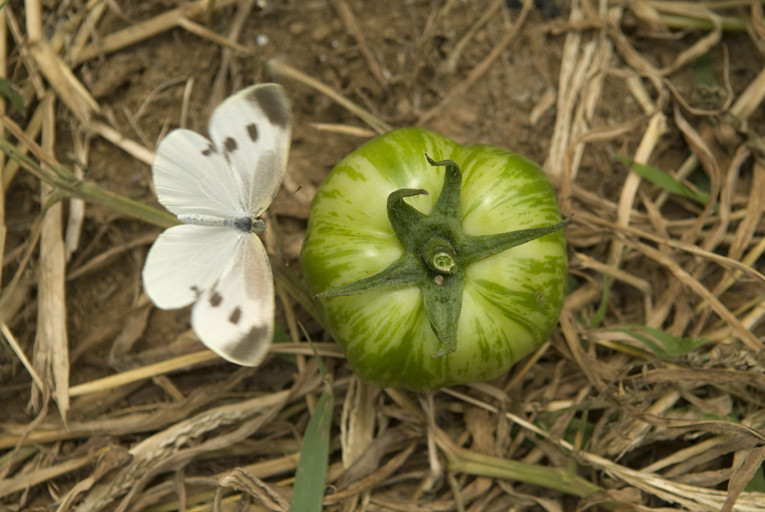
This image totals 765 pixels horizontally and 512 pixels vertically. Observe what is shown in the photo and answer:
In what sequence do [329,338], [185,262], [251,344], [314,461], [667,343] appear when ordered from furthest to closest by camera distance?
1. [329,338]
2. [667,343]
3. [314,461]
4. [185,262]
5. [251,344]

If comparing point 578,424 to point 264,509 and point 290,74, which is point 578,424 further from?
point 290,74

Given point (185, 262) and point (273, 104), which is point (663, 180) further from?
point (185, 262)

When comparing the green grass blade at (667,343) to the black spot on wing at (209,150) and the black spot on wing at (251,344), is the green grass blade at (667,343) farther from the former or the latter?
the black spot on wing at (209,150)

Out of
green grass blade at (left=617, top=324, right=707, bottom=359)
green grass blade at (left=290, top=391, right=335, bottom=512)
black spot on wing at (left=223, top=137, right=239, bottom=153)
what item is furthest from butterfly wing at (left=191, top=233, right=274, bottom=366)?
green grass blade at (left=617, top=324, right=707, bottom=359)

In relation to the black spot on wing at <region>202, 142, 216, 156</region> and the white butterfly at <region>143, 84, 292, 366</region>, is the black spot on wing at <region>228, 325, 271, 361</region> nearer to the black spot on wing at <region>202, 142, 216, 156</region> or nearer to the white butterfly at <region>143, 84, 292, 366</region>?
the white butterfly at <region>143, 84, 292, 366</region>

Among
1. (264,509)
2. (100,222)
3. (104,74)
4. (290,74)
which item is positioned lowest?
(264,509)

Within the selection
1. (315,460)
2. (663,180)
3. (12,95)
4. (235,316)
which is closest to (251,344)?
(235,316)

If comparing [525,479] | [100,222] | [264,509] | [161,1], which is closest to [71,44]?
[161,1]
